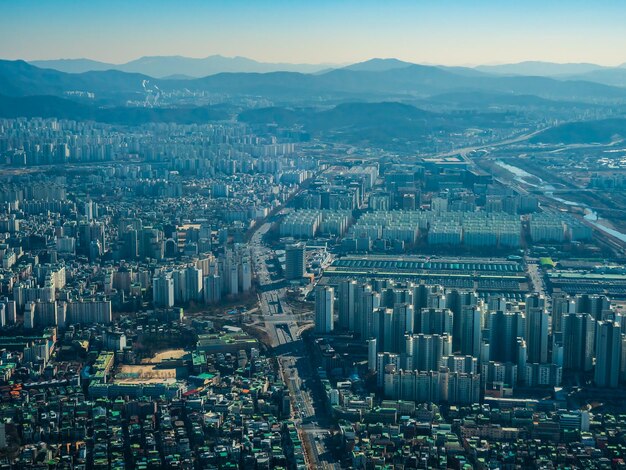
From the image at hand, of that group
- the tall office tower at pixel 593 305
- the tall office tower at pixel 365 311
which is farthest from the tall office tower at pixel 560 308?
the tall office tower at pixel 365 311

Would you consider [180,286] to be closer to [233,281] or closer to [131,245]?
[233,281]

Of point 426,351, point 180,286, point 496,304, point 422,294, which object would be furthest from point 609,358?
point 180,286

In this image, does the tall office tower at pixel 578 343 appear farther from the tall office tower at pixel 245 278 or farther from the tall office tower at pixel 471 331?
the tall office tower at pixel 245 278

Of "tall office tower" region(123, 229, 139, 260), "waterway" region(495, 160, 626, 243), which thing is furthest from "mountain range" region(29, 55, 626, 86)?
"tall office tower" region(123, 229, 139, 260)

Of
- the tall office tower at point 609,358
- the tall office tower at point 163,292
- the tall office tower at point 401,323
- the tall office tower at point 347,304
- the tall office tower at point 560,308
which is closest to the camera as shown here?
the tall office tower at point 609,358

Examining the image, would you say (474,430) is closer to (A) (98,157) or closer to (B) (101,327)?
(B) (101,327)
